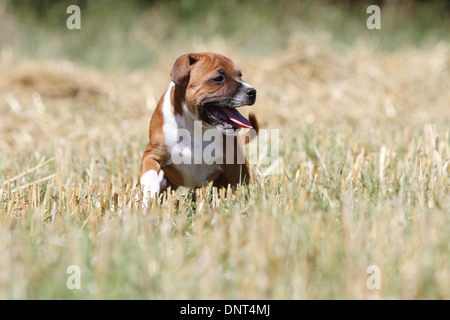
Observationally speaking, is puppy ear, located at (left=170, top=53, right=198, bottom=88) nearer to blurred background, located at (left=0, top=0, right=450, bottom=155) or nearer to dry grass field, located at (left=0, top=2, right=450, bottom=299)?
dry grass field, located at (left=0, top=2, right=450, bottom=299)

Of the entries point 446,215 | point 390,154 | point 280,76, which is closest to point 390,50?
point 280,76

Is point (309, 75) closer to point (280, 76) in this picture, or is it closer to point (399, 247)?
point (280, 76)

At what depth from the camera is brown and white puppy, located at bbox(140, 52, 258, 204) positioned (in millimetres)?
3707

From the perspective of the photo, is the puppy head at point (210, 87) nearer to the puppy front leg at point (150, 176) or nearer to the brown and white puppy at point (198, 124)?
the brown and white puppy at point (198, 124)

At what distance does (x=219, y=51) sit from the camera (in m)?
10.3

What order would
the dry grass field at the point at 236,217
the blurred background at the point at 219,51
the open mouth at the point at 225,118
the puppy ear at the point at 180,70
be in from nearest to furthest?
the dry grass field at the point at 236,217 < the puppy ear at the point at 180,70 < the open mouth at the point at 225,118 < the blurred background at the point at 219,51

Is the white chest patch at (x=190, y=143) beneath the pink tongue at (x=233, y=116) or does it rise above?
beneath

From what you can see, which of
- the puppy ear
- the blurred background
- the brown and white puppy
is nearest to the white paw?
the brown and white puppy

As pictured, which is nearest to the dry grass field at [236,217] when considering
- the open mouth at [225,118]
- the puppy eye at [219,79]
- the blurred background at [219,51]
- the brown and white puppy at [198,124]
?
the blurred background at [219,51]

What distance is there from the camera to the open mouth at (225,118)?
3.76 meters

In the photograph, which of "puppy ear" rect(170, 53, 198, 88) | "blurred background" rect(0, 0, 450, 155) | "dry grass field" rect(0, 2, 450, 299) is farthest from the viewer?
"blurred background" rect(0, 0, 450, 155)

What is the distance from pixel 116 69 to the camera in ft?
37.8

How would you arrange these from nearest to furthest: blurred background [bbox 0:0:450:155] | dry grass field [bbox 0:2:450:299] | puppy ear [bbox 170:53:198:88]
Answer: dry grass field [bbox 0:2:450:299] → puppy ear [bbox 170:53:198:88] → blurred background [bbox 0:0:450:155]
